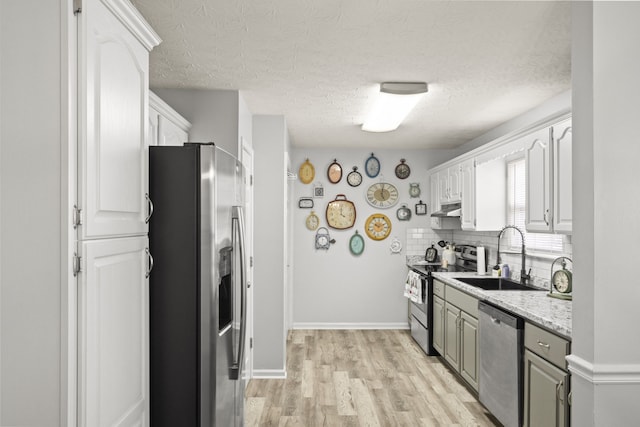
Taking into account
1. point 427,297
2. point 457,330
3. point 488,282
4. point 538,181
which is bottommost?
point 457,330

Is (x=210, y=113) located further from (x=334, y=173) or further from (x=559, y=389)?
(x=334, y=173)

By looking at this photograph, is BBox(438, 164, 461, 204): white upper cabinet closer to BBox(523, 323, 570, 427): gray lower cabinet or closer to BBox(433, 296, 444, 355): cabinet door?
BBox(433, 296, 444, 355): cabinet door

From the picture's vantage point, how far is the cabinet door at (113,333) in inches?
51.4

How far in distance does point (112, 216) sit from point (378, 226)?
519cm

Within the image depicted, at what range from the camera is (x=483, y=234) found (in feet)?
17.5

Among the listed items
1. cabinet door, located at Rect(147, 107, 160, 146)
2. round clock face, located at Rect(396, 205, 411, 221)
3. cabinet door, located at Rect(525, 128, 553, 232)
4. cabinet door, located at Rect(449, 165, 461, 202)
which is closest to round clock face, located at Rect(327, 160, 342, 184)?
round clock face, located at Rect(396, 205, 411, 221)

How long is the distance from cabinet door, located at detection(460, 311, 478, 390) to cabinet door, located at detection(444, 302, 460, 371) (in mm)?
98

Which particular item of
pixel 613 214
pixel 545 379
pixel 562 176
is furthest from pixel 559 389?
pixel 562 176

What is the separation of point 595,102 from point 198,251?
1.66m

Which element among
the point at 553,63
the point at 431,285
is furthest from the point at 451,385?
the point at 553,63

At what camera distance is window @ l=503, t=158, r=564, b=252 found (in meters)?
4.11

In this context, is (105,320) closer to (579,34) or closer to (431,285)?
(579,34)

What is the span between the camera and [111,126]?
4.85 feet

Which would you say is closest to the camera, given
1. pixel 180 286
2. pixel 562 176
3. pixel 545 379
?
pixel 180 286
